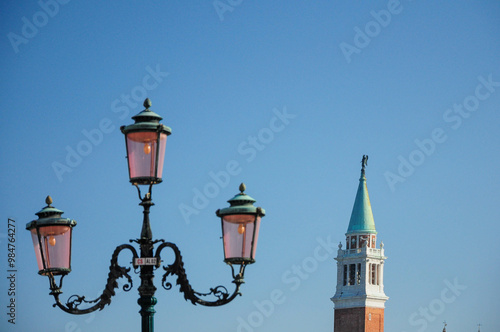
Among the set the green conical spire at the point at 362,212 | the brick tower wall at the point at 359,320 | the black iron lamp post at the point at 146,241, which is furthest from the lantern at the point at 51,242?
the brick tower wall at the point at 359,320

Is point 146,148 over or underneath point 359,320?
underneath

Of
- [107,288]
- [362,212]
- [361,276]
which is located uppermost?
[362,212]

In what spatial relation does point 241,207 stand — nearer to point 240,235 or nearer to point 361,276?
point 240,235

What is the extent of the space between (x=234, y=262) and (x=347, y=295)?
96.5 m

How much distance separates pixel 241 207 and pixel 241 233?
326 mm

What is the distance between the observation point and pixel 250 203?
1557 cm

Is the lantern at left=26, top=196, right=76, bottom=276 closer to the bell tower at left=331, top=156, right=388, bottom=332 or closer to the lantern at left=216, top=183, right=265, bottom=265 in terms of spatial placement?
the lantern at left=216, top=183, right=265, bottom=265

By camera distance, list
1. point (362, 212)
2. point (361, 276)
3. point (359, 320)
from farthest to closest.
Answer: point (361, 276), point (359, 320), point (362, 212)

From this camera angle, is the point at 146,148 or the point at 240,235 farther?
the point at 146,148

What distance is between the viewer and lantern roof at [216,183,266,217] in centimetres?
1549

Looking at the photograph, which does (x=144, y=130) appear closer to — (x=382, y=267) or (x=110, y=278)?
(x=110, y=278)

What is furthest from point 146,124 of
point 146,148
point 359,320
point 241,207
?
point 359,320

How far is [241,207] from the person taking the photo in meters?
15.5

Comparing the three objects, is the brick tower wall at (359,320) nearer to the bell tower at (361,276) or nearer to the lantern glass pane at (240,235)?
the bell tower at (361,276)
